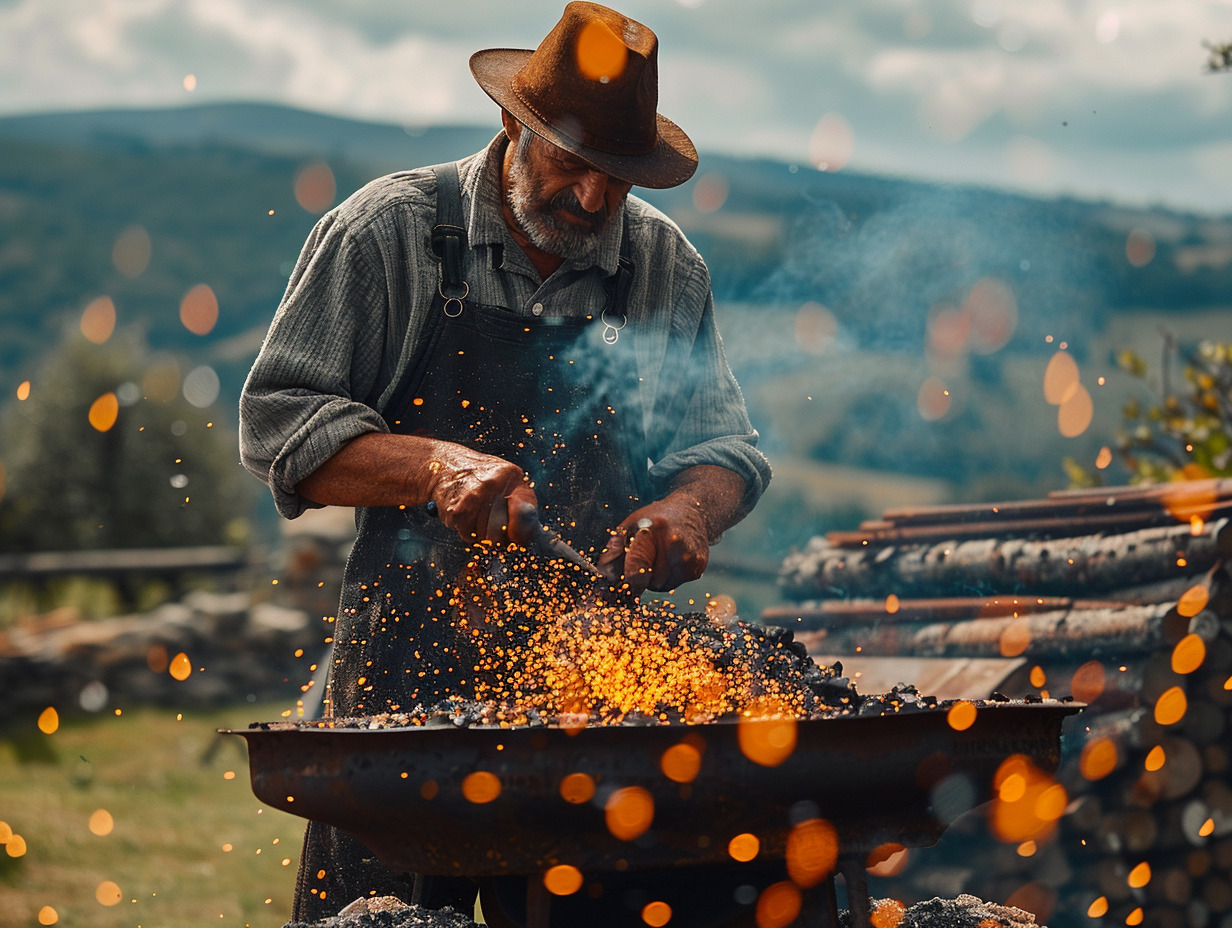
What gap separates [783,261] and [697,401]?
2.70 m

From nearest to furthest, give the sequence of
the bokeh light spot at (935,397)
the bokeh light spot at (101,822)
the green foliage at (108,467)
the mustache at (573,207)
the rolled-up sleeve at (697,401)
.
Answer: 1. the mustache at (573,207)
2. the rolled-up sleeve at (697,401)
3. the bokeh light spot at (101,822)
4. the green foliage at (108,467)
5. the bokeh light spot at (935,397)

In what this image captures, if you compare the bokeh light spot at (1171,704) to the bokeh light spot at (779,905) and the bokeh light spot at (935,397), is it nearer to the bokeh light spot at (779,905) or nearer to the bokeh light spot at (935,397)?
the bokeh light spot at (779,905)

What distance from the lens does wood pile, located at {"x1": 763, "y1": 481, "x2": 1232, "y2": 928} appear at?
380 centimetres

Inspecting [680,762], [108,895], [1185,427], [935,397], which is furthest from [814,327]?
[935,397]

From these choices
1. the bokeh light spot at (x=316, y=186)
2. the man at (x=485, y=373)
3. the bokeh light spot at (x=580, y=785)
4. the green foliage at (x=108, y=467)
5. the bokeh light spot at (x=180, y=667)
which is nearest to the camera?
the bokeh light spot at (x=580, y=785)

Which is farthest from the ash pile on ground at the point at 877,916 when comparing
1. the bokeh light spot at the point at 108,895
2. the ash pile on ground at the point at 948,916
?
the bokeh light spot at the point at 108,895

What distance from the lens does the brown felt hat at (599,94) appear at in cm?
231

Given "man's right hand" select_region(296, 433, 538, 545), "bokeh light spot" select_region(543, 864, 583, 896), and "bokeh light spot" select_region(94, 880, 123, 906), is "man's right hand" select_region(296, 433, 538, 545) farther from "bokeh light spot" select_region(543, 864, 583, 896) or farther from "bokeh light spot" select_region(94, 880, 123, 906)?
"bokeh light spot" select_region(94, 880, 123, 906)

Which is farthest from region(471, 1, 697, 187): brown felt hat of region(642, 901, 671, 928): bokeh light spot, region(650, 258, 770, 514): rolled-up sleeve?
region(642, 901, 671, 928): bokeh light spot

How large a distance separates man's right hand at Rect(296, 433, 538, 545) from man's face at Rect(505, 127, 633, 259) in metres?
0.52

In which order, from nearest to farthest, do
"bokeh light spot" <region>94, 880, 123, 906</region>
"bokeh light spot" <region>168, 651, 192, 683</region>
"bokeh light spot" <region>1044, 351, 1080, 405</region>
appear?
"bokeh light spot" <region>94, 880, 123, 906</region> < "bokeh light spot" <region>168, 651, 192, 683</region> < "bokeh light spot" <region>1044, 351, 1080, 405</region>

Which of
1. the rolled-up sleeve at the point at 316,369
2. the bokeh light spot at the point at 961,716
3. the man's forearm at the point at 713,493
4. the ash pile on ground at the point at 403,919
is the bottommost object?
the ash pile on ground at the point at 403,919

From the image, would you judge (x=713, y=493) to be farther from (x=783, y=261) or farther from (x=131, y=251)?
(x=131, y=251)

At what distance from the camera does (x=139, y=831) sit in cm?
660
